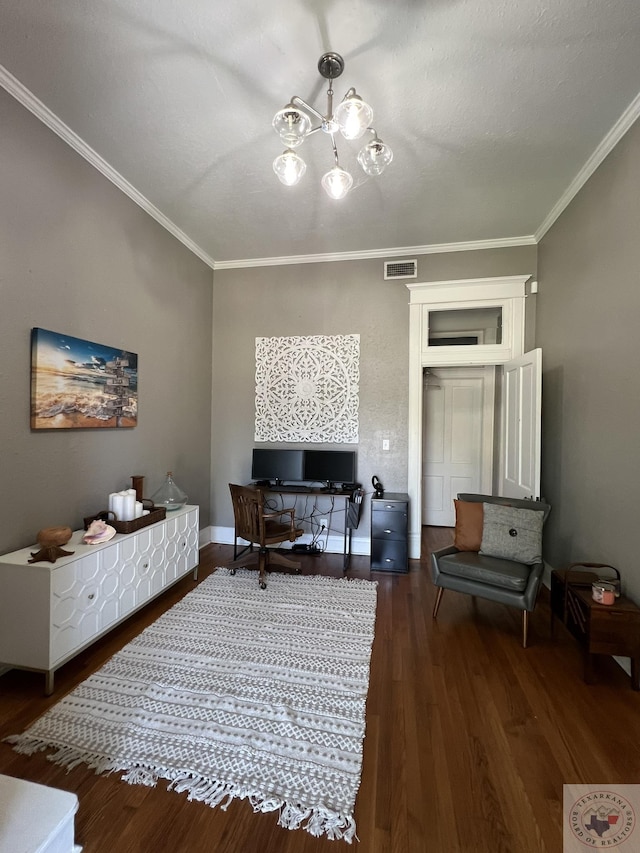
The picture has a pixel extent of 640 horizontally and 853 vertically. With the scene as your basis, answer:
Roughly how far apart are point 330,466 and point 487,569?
1813 mm

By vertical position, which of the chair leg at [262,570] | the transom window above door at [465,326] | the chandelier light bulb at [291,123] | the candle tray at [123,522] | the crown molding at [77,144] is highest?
the crown molding at [77,144]

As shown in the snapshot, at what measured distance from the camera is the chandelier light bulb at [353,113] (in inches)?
62.9

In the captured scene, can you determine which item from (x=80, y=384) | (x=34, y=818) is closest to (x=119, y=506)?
(x=80, y=384)

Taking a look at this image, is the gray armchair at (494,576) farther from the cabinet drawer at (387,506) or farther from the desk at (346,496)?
the desk at (346,496)

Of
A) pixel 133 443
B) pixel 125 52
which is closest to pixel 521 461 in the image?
pixel 133 443

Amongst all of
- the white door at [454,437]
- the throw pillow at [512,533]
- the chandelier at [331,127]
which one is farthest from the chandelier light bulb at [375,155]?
the white door at [454,437]

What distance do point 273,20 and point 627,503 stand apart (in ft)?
10.2

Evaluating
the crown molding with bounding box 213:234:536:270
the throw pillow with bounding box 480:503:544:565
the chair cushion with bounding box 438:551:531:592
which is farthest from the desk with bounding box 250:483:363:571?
the crown molding with bounding box 213:234:536:270

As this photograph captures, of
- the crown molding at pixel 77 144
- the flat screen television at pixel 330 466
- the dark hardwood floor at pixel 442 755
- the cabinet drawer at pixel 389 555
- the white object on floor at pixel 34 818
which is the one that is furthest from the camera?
the flat screen television at pixel 330 466

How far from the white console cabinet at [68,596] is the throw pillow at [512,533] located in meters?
2.45

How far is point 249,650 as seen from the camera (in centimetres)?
224

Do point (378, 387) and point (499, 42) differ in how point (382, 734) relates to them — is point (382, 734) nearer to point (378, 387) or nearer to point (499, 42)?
point (378, 387)

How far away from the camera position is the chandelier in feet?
5.33

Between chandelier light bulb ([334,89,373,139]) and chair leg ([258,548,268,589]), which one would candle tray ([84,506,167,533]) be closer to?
chair leg ([258,548,268,589])
